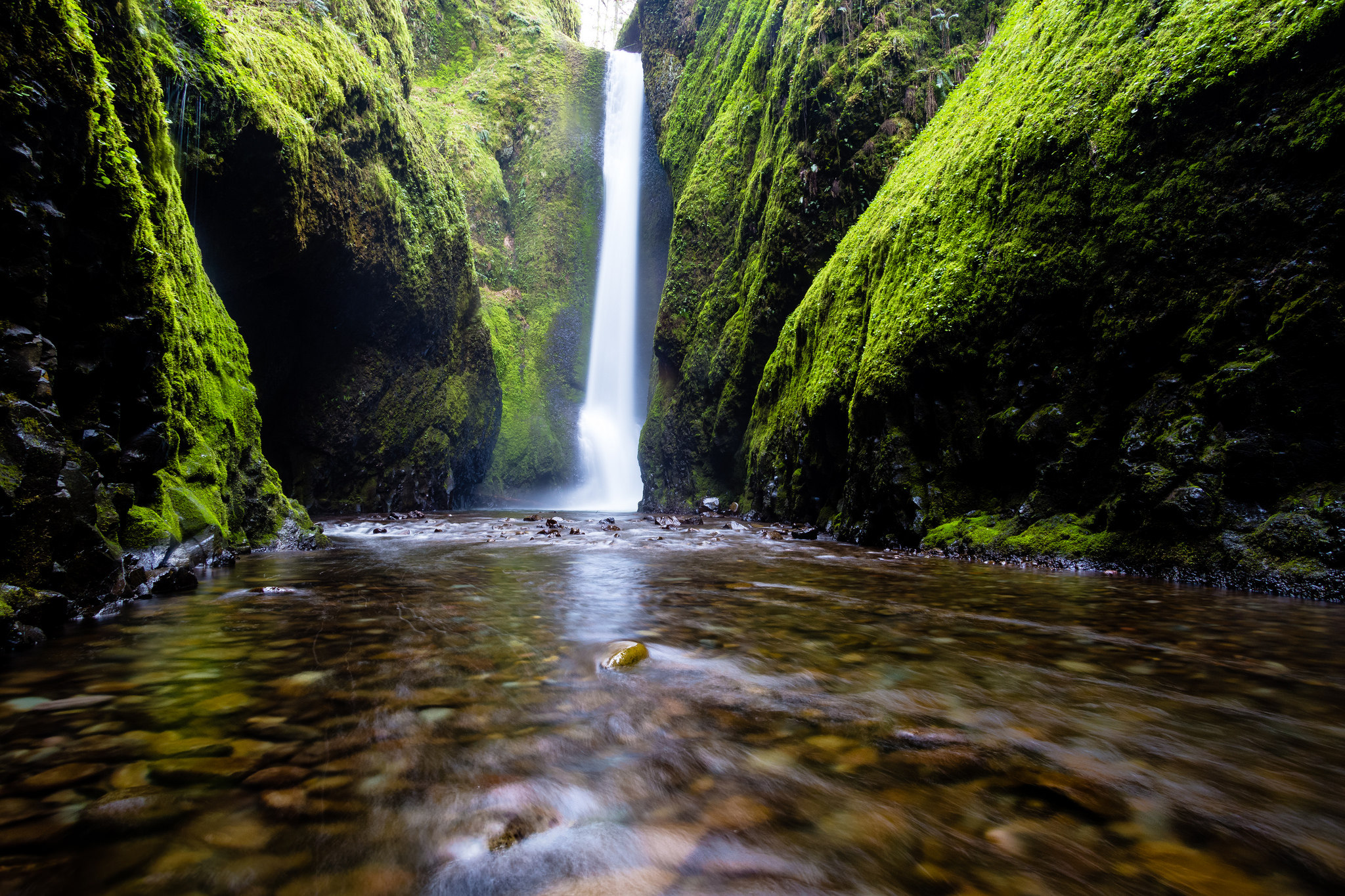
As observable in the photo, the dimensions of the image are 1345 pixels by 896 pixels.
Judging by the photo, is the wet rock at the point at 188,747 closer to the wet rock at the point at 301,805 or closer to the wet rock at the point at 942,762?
the wet rock at the point at 301,805

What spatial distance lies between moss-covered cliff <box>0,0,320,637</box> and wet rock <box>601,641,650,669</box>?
2510 mm

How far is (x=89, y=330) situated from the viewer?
11.7ft

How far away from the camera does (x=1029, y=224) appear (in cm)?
611

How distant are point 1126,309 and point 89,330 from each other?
7.65m

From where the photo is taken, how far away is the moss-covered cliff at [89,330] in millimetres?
2742

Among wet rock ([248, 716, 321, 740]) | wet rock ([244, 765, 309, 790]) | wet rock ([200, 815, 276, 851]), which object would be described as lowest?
wet rock ([248, 716, 321, 740])

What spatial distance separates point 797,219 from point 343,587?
39.3 ft

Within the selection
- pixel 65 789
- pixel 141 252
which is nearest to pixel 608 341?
pixel 141 252

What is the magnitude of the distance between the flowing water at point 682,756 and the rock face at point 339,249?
33.8ft

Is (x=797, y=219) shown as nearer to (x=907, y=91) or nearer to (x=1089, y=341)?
(x=907, y=91)

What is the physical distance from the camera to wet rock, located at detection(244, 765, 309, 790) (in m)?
1.37

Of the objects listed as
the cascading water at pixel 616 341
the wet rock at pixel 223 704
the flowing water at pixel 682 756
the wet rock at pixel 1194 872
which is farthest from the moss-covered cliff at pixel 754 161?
the wet rock at pixel 223 704

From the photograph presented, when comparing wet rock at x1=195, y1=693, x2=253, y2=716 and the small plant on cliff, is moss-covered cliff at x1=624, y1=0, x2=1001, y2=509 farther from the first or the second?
wet rock at x1=195, y1=693, x2=253, y2=716

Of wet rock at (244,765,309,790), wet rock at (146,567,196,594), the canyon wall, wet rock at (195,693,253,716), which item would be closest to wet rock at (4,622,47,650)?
wet rock at (195,693,253,716)
